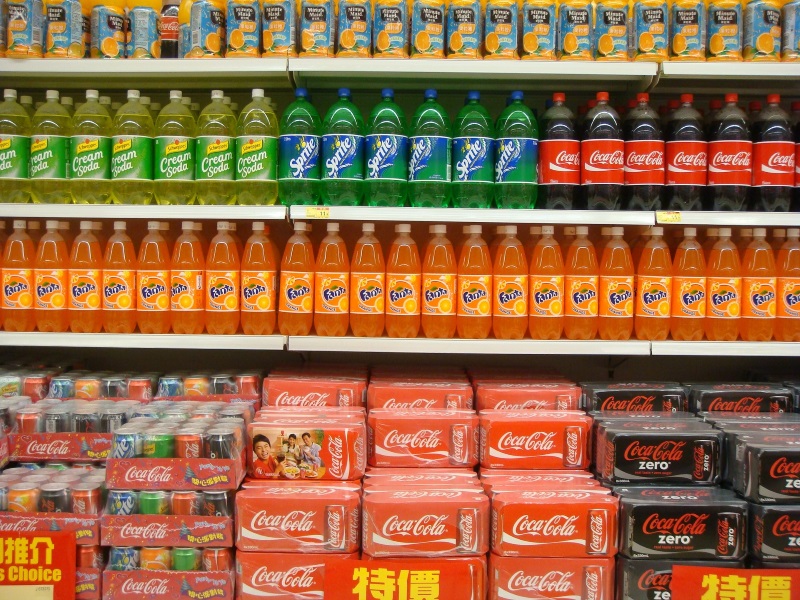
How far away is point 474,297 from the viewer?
2.60 m

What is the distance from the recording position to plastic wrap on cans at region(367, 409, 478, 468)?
2393mm

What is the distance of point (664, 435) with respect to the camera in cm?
226

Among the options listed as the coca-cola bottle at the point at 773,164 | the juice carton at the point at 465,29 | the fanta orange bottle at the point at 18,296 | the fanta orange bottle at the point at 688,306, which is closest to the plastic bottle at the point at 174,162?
the fanta orange bottle at the point at 18,296

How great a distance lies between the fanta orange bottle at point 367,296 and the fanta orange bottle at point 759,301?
1387 millimetres

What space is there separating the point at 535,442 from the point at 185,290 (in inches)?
55.4

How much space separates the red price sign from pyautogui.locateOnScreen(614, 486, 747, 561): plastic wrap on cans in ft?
5.49

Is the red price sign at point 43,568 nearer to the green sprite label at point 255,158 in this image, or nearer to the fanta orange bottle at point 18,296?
the fanta orange bottle at point 18,296

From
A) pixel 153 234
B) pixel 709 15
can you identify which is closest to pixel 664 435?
pixel 709 15

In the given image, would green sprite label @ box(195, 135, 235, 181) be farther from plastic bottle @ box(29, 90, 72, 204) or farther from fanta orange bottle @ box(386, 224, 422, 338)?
fanta orange bottle @ box(386, 224, 422, 338)

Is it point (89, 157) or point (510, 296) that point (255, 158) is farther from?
point (510, 296)

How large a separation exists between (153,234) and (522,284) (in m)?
1.46

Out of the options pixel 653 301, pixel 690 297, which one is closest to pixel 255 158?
pixel 653 301

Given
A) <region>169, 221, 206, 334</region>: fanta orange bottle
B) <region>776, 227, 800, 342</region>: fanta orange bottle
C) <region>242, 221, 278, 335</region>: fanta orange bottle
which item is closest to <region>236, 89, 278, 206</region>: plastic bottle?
<region>242, 221, 278, 335</region>: fanta orange bottle

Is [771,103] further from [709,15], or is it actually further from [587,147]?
[587,147]
